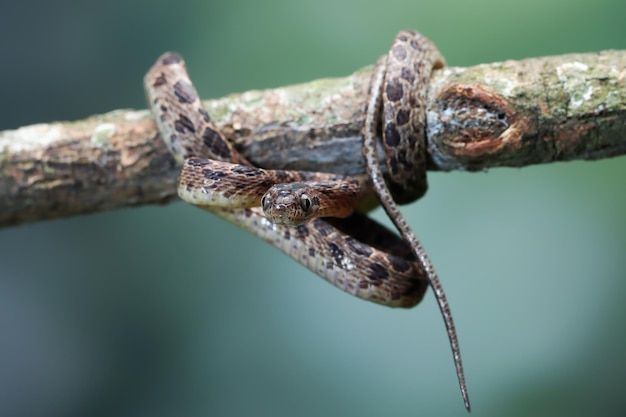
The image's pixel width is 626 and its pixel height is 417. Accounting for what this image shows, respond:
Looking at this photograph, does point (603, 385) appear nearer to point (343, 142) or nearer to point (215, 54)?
point (343, 142)

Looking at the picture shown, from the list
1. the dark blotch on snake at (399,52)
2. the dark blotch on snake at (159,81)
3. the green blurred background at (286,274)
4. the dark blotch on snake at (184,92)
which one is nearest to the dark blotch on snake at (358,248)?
the dark blotch on snake at (399,52)

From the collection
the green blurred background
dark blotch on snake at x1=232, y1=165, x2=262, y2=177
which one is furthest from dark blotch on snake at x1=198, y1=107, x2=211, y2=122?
the green blurred background

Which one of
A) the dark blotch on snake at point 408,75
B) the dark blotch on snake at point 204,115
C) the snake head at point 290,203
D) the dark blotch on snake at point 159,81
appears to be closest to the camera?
the snake head at point 290,203

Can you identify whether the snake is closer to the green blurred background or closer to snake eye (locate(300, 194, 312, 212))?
snake eye (locate(300, 194, 312, 212))

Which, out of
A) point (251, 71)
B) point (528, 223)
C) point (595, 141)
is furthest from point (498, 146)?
point (251, 71)

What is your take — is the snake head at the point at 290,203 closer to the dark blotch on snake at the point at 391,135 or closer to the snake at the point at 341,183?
the snake at the point at 341,183

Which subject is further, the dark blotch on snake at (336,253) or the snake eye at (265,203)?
the dark blotch on snake at (336,253)
